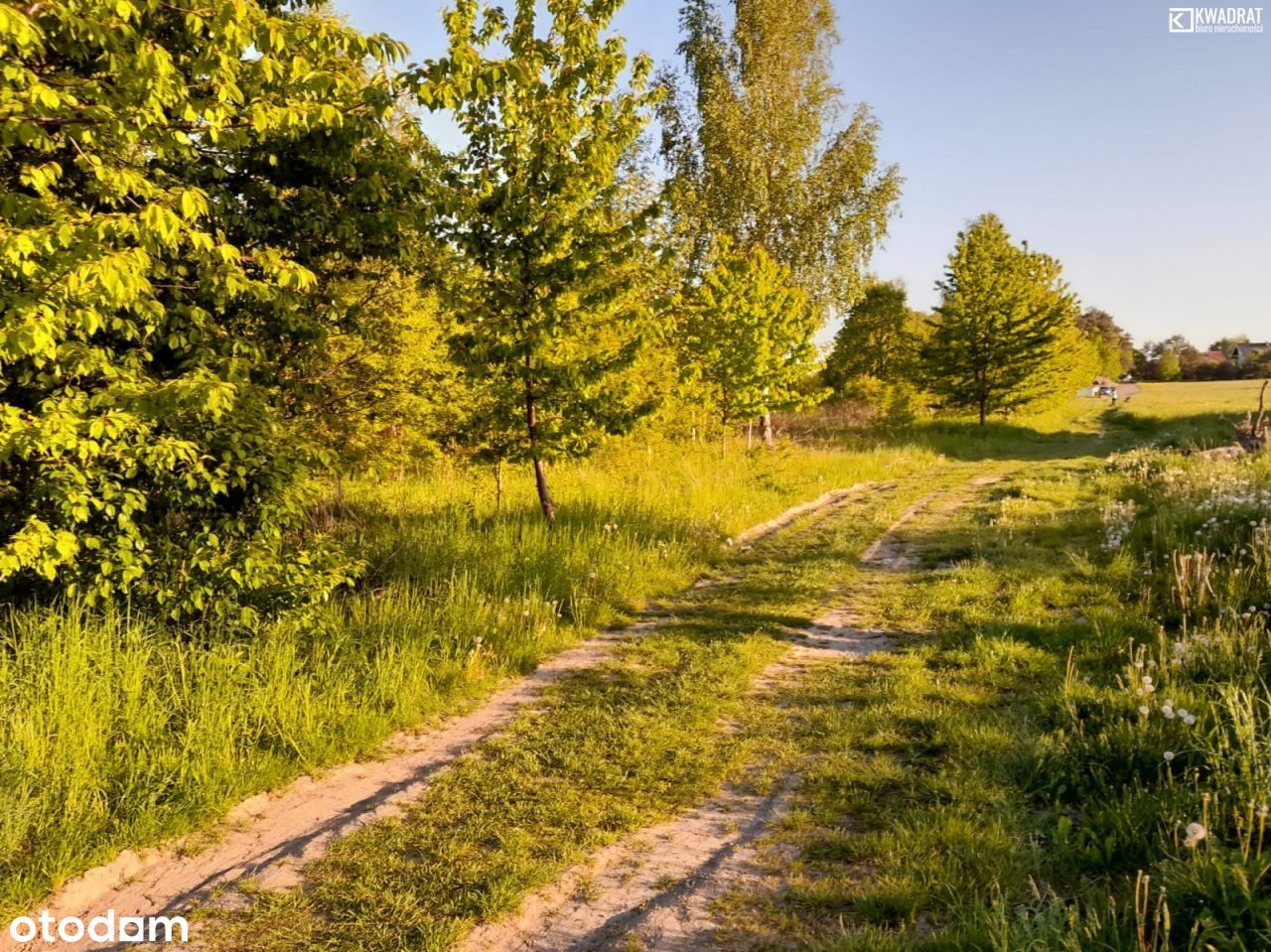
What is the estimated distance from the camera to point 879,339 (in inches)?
1260

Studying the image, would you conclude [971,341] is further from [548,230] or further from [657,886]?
[657,886]

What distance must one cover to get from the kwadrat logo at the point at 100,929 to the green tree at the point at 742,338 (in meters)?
14.4

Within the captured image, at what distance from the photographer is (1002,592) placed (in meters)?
6.98

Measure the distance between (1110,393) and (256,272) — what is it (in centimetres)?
6948

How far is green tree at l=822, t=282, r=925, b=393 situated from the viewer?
30812 mm

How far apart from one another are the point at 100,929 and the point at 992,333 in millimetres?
30474

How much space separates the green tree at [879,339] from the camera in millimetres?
30812

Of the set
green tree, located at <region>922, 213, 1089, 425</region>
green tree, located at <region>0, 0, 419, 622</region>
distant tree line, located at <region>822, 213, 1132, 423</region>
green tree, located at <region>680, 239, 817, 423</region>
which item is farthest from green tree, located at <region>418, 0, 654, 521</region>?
green tree, located at <region>922, 213, 1089, 425</region>

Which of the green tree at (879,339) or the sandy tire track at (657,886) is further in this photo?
the green tree at (879,339)

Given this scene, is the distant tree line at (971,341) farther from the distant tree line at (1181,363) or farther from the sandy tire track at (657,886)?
the distant tree line at (1181,363)

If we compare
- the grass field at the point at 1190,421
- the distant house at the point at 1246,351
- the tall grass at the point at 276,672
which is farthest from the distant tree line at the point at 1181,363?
the tall grass at the point at 276,672

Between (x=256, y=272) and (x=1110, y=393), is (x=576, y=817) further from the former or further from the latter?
(x=1110, y=393)

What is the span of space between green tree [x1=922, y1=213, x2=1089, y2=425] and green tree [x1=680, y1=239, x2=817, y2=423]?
13427mm

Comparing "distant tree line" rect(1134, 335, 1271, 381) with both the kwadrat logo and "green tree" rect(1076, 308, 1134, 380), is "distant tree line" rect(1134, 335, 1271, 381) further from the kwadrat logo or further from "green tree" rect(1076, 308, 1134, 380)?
the kwadrat logo
